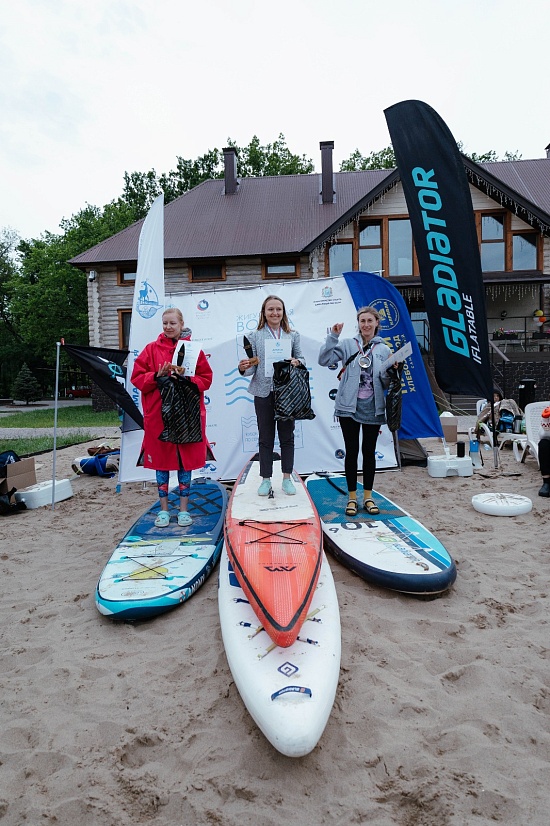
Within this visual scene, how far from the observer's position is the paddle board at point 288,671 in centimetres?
194

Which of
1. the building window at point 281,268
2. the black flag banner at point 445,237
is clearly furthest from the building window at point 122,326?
the black flag banner at point 445,237

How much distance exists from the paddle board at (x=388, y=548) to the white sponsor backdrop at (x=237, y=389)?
5.62 feet

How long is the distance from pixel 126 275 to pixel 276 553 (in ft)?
60.8

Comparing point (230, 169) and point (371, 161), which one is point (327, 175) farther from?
point (371, 161)

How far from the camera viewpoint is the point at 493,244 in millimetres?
17906

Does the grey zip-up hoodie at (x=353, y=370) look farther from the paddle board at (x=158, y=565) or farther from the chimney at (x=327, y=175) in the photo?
the chimney at (x=327, y=175)

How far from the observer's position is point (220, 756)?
2.01 m

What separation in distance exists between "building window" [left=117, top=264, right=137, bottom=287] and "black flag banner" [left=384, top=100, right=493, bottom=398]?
15528mm

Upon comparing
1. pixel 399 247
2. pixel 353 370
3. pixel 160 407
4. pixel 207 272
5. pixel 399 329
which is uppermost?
pixel 399 247

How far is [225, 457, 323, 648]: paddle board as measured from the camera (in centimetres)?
251

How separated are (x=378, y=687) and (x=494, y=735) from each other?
0.52 meters

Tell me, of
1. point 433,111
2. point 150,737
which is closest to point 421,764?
point 150,737

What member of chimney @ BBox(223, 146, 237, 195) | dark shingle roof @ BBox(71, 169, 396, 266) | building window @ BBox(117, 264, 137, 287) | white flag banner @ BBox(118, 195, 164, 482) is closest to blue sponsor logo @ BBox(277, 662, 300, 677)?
white flag banner @ BBox(118, 195, 164, 482)

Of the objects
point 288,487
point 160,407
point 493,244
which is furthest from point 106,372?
point 493,244
